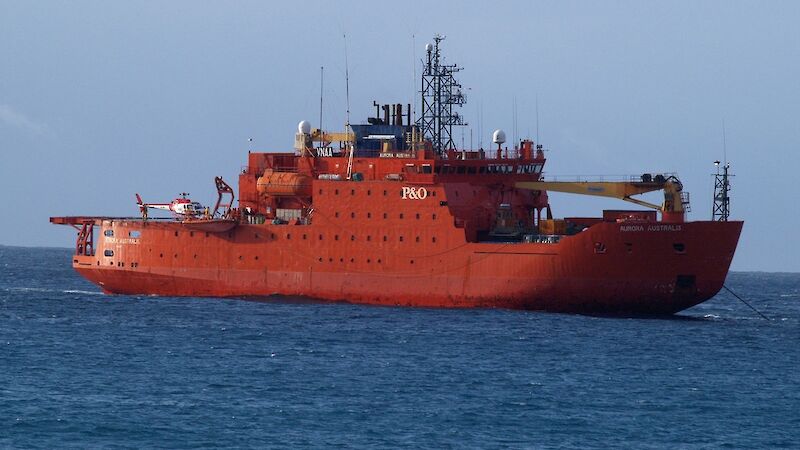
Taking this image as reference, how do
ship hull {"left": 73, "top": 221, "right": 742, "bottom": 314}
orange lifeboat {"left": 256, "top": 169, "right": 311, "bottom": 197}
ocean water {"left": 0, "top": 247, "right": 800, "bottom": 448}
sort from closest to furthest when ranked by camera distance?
1. ocean water {"left": 0, "top": 247, "right": 800, "bottom": 448}
2. ship hull {"left": 73, "top": 221, "right": 742, "bottom": 314}
3. orange lifeboat {"left": 256, "top": 169, "right": 311, "bottom": 197}

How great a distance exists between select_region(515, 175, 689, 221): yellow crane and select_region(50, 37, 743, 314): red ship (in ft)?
Answer: 0.16

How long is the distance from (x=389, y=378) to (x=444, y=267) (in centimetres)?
1519

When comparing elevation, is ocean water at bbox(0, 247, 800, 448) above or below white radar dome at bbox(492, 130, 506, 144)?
below

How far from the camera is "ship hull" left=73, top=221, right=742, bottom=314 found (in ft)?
160

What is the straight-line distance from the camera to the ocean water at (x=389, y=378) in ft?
101

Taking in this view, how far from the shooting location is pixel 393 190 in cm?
5262

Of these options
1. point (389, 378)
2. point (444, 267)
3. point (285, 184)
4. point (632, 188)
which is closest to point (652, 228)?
point (632, 188)

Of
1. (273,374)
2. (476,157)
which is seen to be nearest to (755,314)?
(476,157)

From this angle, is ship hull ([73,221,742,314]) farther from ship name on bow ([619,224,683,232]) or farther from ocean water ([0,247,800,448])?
ocean water ([0,247,800,448])

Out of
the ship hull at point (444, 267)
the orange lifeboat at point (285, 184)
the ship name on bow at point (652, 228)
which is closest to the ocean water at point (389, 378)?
the ship hull at point (444, 267)

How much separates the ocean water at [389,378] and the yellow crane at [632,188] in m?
4.04

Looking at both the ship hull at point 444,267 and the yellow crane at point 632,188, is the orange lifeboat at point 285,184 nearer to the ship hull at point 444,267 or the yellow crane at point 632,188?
the ship hull at point 444,267

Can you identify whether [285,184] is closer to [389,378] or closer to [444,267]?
[444,267]

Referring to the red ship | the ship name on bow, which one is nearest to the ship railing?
the red ship
